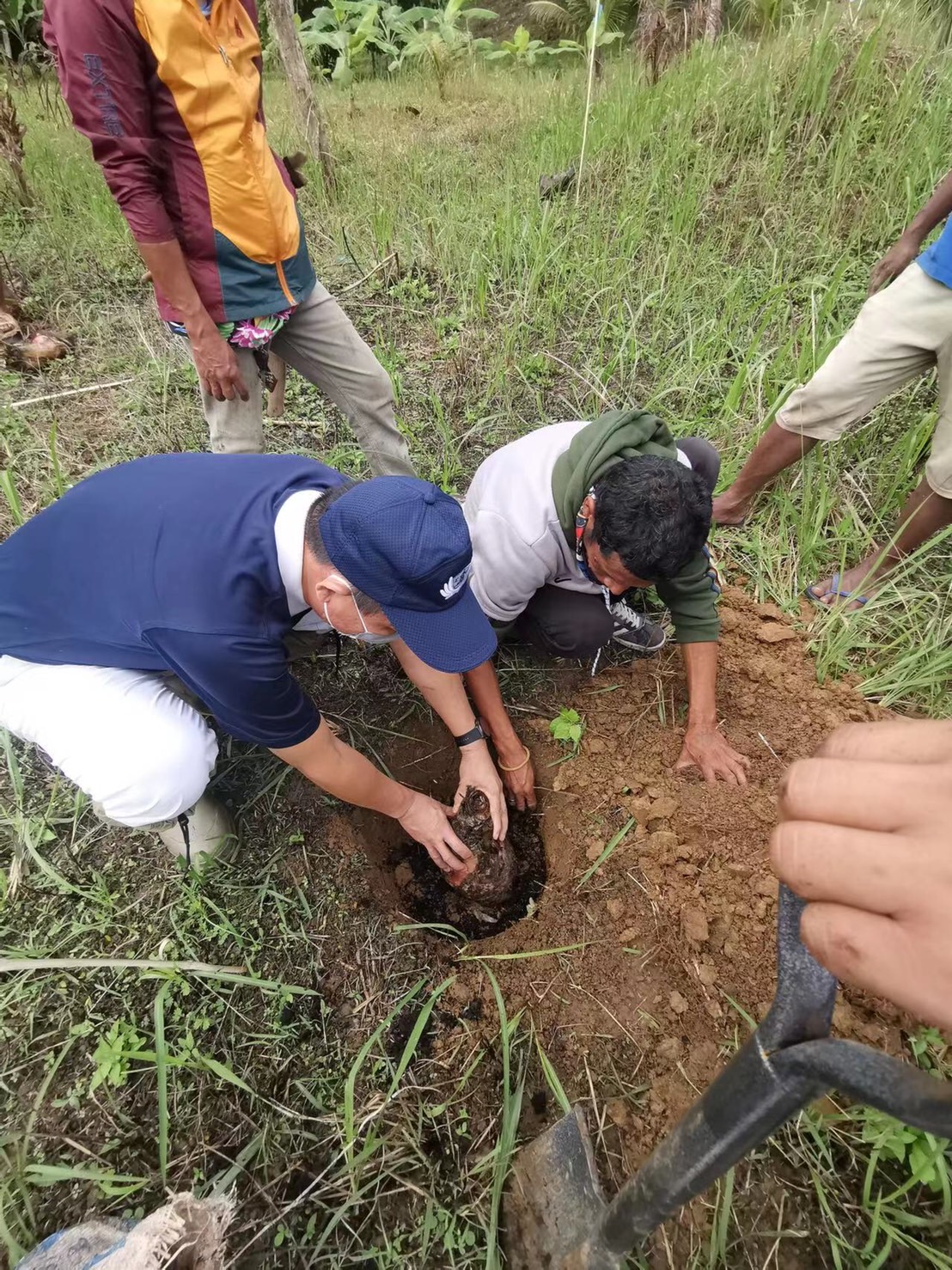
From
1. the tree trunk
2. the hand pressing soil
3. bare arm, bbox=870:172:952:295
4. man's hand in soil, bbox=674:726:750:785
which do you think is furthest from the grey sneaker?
the tree trunk

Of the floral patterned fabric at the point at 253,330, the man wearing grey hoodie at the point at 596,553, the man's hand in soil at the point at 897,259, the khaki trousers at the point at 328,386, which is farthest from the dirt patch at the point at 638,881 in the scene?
the man's hand in soil at the point at 897,259

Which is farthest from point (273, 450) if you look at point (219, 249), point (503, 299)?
point (503, 299)

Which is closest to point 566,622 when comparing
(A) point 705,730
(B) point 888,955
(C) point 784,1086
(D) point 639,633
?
(D) point 639,633

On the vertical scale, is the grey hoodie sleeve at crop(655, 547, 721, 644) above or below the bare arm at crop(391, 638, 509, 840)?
above

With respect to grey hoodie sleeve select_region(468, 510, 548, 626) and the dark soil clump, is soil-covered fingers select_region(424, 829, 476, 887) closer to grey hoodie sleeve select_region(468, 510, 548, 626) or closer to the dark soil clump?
the dark soil clump

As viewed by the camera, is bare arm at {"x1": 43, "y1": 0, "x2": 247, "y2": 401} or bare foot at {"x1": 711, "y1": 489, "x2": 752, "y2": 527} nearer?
bare arm at {"x1": 43, "y1": 0, "x2": 247, "y2": 401}

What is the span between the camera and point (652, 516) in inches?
58.6

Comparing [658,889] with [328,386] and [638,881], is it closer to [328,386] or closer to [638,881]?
[638,881]

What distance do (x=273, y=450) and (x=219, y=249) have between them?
0.99 metres

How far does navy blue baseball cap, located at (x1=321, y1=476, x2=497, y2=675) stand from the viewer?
1.21 meters

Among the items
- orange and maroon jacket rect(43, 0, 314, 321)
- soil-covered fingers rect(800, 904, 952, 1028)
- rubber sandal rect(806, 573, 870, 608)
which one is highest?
orange and maroon jacket rect(43, 0, 314, 321)

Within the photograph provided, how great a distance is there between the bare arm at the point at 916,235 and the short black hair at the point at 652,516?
1.52 m

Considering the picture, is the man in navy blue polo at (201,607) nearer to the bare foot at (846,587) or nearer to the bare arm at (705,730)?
the bare arm at (705,730)

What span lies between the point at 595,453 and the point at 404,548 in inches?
28.4
